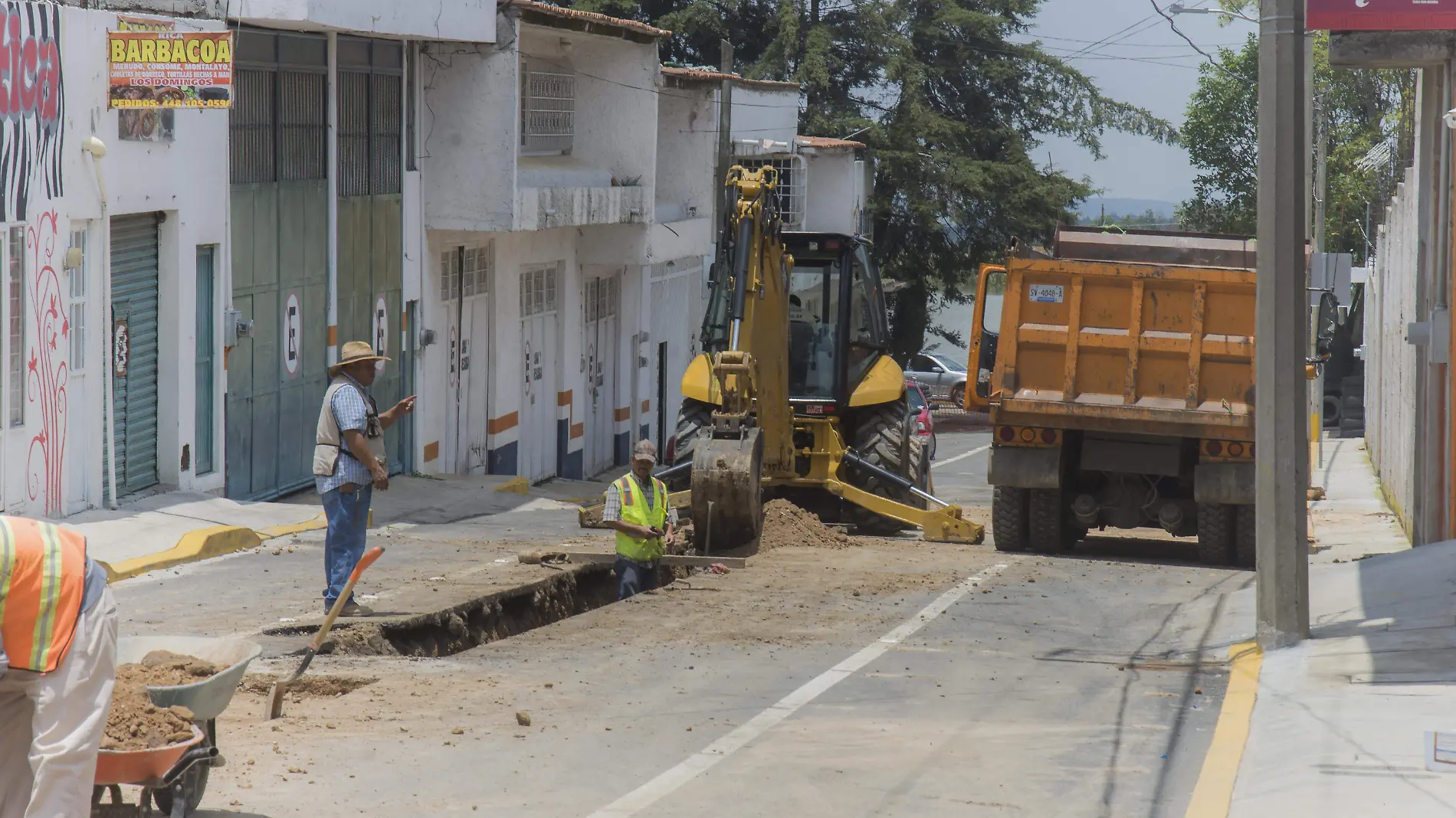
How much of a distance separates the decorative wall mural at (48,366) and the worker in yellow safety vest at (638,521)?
469 centimetres

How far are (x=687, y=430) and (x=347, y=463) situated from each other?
7.00m

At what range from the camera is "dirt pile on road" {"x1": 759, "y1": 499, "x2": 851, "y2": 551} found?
1611 centimetres

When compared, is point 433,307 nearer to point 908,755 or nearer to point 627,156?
point 627,156

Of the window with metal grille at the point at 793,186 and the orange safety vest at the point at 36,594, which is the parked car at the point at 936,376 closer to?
the window with metal grille at the point at 793,186

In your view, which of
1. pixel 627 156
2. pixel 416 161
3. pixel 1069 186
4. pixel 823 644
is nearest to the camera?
pixel 823 644

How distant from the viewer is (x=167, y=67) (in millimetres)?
15047

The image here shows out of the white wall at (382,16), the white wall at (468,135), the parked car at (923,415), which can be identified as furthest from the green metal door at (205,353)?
the parked car at (923,415)

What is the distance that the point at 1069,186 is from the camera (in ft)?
155

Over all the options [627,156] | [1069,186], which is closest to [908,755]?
[627,156]

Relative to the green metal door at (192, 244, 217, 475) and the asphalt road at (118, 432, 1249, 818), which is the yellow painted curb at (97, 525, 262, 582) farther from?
the green metal door at (192, 244, 217, 475)

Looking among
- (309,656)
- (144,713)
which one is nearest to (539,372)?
(309,656)

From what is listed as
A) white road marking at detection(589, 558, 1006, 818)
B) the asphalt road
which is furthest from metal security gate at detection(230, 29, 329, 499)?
white road marking at detection(589, 558, 1006, 818)

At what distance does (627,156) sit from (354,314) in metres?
7.52

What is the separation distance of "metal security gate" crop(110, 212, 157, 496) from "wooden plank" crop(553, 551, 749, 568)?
4521 millimetres
